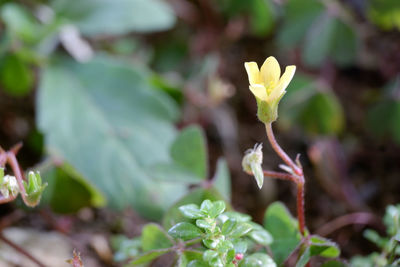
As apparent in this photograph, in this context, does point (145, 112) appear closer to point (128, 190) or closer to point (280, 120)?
point (128, 190)

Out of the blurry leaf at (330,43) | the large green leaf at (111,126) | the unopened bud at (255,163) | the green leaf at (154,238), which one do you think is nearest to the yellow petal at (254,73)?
the unopened bud at (255,163)

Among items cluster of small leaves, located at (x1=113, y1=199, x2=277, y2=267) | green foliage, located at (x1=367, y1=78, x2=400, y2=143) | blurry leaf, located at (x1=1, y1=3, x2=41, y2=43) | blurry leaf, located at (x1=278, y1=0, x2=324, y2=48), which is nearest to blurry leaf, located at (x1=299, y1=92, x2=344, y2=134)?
green foliage, located at (x1=367, y1=78, x2=400, y2=143)

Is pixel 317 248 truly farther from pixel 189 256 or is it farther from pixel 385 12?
pixel 385 12

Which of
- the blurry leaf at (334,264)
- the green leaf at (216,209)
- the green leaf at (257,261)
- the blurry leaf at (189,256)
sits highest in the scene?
the green leaf at (216,209)

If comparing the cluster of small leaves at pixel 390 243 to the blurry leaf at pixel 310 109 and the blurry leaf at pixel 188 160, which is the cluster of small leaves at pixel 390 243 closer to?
the blurry leaf at pixel 188 160

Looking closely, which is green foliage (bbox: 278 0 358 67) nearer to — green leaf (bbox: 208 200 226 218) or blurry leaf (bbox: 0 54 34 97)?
blurry leaf (bbox: 0 54 34 97)

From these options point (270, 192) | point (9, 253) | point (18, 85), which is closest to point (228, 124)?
point (270, 192)

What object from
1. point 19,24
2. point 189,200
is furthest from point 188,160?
point 19,24
